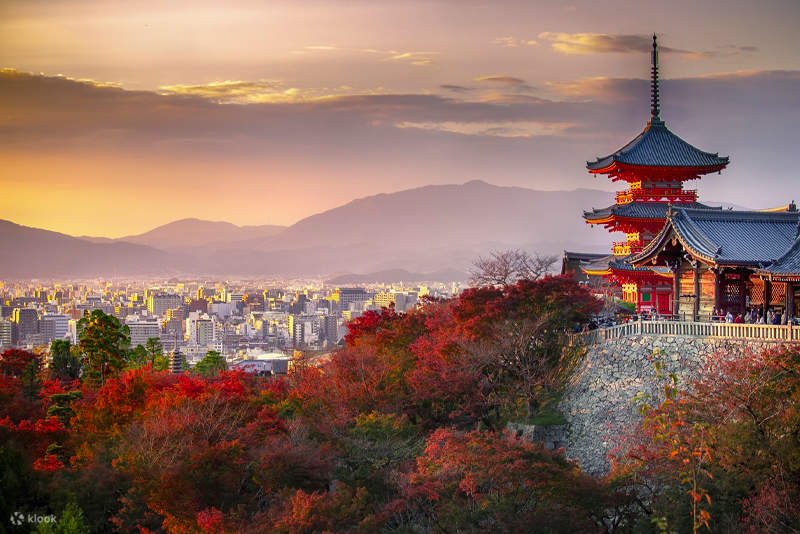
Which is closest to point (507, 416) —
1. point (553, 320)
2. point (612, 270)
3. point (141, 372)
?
point (553, 320)

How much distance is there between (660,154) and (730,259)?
10.1 meters

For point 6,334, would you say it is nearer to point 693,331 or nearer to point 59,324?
point 59,324

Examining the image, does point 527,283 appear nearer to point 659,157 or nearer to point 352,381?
point 352,381

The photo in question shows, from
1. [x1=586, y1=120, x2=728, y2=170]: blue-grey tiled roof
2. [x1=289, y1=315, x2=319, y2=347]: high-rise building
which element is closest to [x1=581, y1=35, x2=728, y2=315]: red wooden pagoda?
[x1=586, y1=120, x2=728, y2=170]: blue-grey tiled roof

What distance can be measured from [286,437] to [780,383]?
12.6 metres

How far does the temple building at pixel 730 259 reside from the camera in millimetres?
24984

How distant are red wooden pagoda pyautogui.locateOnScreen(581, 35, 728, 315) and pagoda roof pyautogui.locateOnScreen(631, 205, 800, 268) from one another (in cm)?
568

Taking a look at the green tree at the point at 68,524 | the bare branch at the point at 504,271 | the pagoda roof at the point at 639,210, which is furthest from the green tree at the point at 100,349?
the pagoda roof at the point at 639,210

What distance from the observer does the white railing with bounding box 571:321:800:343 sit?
2130cm

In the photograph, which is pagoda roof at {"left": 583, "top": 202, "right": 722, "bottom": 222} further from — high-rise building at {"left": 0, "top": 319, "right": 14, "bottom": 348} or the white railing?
high-rise building at {"left": 0, "top": 319, "right": 14, "bottom": 348}

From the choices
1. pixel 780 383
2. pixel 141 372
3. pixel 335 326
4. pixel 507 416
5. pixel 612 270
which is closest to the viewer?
pixel 780 383

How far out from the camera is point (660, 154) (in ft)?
113

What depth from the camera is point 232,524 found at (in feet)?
63.4

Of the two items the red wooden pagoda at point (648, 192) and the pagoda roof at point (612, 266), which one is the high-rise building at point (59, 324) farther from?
the red wooden pagoda at point (648, 192)
